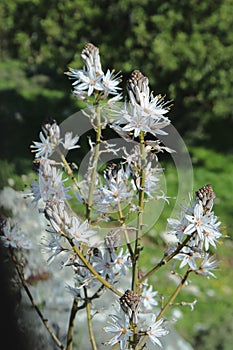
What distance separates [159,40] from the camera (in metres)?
8.02

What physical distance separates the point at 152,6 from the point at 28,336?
6719mm

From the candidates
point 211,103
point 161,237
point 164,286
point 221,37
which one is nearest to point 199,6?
point 221,37

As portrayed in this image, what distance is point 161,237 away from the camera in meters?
6.37

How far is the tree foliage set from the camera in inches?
316

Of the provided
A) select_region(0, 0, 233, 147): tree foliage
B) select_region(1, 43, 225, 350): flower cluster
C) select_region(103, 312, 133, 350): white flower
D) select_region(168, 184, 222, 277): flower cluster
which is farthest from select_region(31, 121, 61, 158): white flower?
select_region(0, 0, 233, 147): tree foliage

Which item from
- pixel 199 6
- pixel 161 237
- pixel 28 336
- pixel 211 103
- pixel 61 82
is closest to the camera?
pixel 28 336

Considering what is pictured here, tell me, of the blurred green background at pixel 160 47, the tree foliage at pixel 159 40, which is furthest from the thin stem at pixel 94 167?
the tree foliage at pixel 159 40

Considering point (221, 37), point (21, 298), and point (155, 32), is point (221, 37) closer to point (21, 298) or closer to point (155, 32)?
point (155, 32)

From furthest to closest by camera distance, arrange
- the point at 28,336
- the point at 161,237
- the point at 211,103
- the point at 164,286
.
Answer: the point at 211,103 → the point at 161,237 → the point at 164,286 → the point at 28,336

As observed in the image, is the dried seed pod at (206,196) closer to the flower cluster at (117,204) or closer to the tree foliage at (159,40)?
the flower cluster at (117,204)

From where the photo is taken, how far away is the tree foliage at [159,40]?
8039 millimetres

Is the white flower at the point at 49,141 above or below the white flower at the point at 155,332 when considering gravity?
above

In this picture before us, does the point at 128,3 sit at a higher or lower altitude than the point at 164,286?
higher

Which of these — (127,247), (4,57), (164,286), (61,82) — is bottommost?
(127,247)
